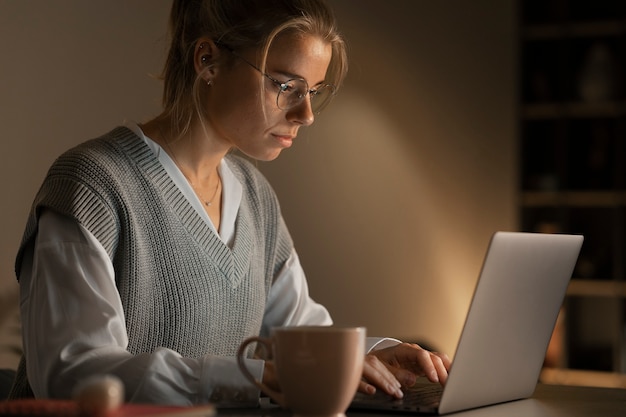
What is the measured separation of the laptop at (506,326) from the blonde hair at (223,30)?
2.04 ft

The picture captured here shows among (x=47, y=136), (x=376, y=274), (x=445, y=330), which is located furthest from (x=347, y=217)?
(x=47, y=136)

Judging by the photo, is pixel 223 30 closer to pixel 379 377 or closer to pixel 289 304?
pixel 289 304

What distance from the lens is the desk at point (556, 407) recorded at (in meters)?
1.23

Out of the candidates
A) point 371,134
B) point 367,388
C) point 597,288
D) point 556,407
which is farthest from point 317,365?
point 597,288

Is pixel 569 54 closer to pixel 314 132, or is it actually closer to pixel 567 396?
pixel 314 132

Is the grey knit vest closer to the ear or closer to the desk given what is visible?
the ear

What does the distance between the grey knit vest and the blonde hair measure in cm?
13

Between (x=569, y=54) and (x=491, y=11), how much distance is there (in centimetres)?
51

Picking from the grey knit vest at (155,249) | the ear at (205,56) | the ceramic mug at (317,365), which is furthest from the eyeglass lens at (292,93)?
the ceramic mug at (317,365)

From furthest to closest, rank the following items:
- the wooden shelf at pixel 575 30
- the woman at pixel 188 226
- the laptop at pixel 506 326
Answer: the wooden shelf at pixel 575 30 → the woman at pixel 188 226 → the laptop at pixel 506 326

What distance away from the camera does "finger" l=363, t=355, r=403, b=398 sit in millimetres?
1265

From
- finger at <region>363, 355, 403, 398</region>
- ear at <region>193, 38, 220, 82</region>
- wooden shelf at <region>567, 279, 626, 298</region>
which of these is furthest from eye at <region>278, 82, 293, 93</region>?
wooden shelf at <region>567, 279, 626, 298</region>

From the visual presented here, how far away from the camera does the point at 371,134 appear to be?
378 cm

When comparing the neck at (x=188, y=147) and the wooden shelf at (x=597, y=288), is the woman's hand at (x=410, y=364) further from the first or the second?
the wooden shelf at (x=597, y=288)
